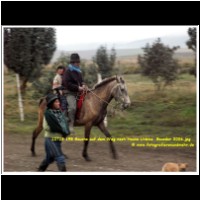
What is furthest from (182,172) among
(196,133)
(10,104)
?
(10,104)

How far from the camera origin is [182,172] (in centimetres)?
890

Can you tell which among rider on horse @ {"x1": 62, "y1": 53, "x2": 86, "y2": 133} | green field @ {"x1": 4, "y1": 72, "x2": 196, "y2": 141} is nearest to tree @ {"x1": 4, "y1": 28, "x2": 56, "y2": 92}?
green field @ {"x1": 4, "y1": 72, "x2": 196, "y2": 141}

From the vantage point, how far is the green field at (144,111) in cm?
986

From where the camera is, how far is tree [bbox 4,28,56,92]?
9602 mm

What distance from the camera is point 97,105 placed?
10195mm

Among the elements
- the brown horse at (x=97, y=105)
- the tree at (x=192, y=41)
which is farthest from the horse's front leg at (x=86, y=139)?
the tree at (x=192, y=41)

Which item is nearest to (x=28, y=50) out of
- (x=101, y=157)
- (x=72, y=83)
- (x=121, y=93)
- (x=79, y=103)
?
(x=72, y=83)

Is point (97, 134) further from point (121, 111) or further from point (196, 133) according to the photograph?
point (196, 133)

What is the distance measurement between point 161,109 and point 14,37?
3695 mm

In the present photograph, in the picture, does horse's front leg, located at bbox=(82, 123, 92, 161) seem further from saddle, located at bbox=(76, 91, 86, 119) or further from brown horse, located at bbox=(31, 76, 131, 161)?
saddle, located at bbox=(76, 91, 86, 119)

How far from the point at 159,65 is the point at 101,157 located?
288cm

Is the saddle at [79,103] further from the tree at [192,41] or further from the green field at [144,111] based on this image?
the tree at [192,41]

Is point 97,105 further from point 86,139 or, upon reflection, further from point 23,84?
point 23,84

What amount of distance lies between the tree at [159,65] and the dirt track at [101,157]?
6.78 ft
